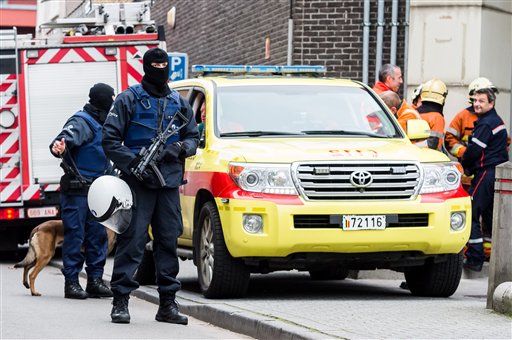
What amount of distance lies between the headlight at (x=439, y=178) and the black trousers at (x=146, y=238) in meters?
2.16

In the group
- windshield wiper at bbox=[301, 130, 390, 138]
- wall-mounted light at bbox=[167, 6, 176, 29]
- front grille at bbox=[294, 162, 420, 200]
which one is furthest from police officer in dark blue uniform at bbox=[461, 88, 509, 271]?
wall-mounted light at bbox=[167, 6, 176, 29]

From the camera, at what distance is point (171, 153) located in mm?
9812

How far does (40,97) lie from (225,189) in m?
8.04

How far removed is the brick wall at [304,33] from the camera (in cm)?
2033

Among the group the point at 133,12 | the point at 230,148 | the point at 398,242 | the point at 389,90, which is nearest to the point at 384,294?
the point at 398,242

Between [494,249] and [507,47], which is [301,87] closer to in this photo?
[494,249]

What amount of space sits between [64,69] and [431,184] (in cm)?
857

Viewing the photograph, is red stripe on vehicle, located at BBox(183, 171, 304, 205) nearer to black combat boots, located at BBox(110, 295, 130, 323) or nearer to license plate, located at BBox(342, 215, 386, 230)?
license plate, located at BBox(342, 215, 386, 230)

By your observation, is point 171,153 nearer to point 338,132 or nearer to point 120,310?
point 120,310

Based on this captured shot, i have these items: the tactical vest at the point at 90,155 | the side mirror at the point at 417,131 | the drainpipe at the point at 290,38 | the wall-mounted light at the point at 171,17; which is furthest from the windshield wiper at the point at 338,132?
the wall-mounted light at the point at 171,17

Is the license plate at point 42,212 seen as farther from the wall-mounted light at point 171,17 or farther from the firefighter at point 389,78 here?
the wall-mounted light at point 171,17

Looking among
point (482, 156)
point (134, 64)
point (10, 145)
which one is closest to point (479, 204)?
point (482, 156)

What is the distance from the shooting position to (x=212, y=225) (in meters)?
11.0

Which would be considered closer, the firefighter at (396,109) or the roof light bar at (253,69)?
the roof light bar at (253,69)
